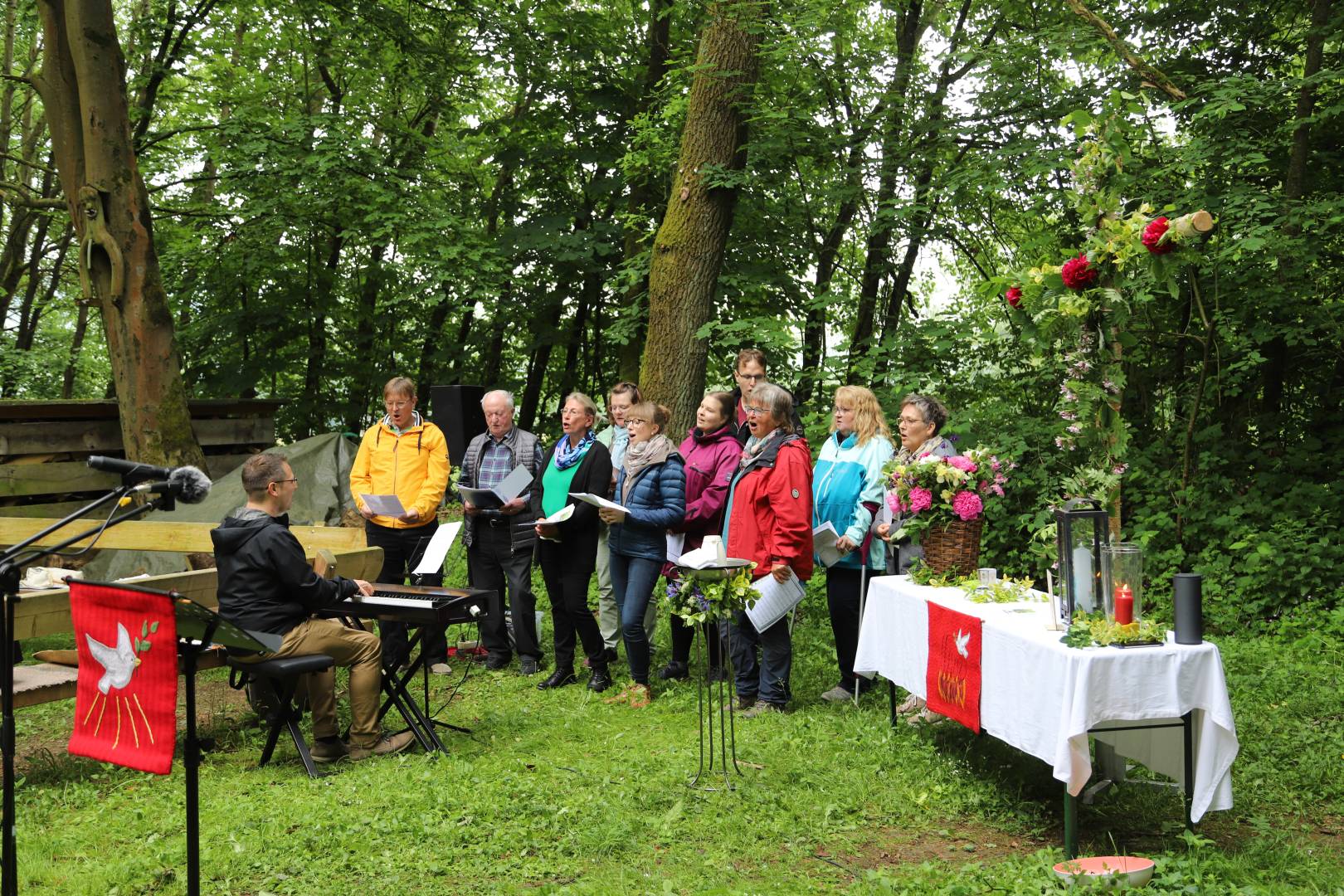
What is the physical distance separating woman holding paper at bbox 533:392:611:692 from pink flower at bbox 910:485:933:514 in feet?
7.22

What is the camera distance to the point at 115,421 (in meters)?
11.4

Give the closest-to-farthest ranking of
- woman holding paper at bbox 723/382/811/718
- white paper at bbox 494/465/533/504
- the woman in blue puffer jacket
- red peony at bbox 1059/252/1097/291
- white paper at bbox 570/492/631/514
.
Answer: red peony at bbox 1059/252/1097/291, woman holding paper at bbox 723/382/811/718, white paper at bbox 570/492/631/514, the woman in blue puffer jacket, white paper at bbox 494/465/533/504

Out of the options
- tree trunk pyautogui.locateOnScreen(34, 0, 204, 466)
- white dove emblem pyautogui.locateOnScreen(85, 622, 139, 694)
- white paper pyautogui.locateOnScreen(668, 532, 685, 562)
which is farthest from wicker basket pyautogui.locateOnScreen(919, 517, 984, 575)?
tree trunk pyautogui.locateOnScreen(34, 0, 204, 466)

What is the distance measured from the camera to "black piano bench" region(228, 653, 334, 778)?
5242 mm

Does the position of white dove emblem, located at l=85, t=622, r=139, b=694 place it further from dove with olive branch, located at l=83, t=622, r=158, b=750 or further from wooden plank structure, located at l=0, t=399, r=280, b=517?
wooden plank structure, located at l=0, t=399, r=280, b=517

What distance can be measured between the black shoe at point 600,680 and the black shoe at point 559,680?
195mm

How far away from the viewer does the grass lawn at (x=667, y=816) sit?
405cm

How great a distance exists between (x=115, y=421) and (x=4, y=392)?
289 inches

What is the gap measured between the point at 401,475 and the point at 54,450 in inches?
220

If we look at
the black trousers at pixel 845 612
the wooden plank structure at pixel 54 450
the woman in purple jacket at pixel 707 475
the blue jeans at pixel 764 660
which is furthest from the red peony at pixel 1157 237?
the wooden plank structure at pixel 54 450

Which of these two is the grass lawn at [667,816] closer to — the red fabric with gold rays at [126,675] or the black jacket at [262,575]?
the red fabric with gold rays at [126,675]

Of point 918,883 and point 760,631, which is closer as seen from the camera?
point 918,883

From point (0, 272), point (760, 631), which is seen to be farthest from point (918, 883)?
point (0, 272)

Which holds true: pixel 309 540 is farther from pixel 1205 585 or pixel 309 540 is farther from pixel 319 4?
pixel 319 4
